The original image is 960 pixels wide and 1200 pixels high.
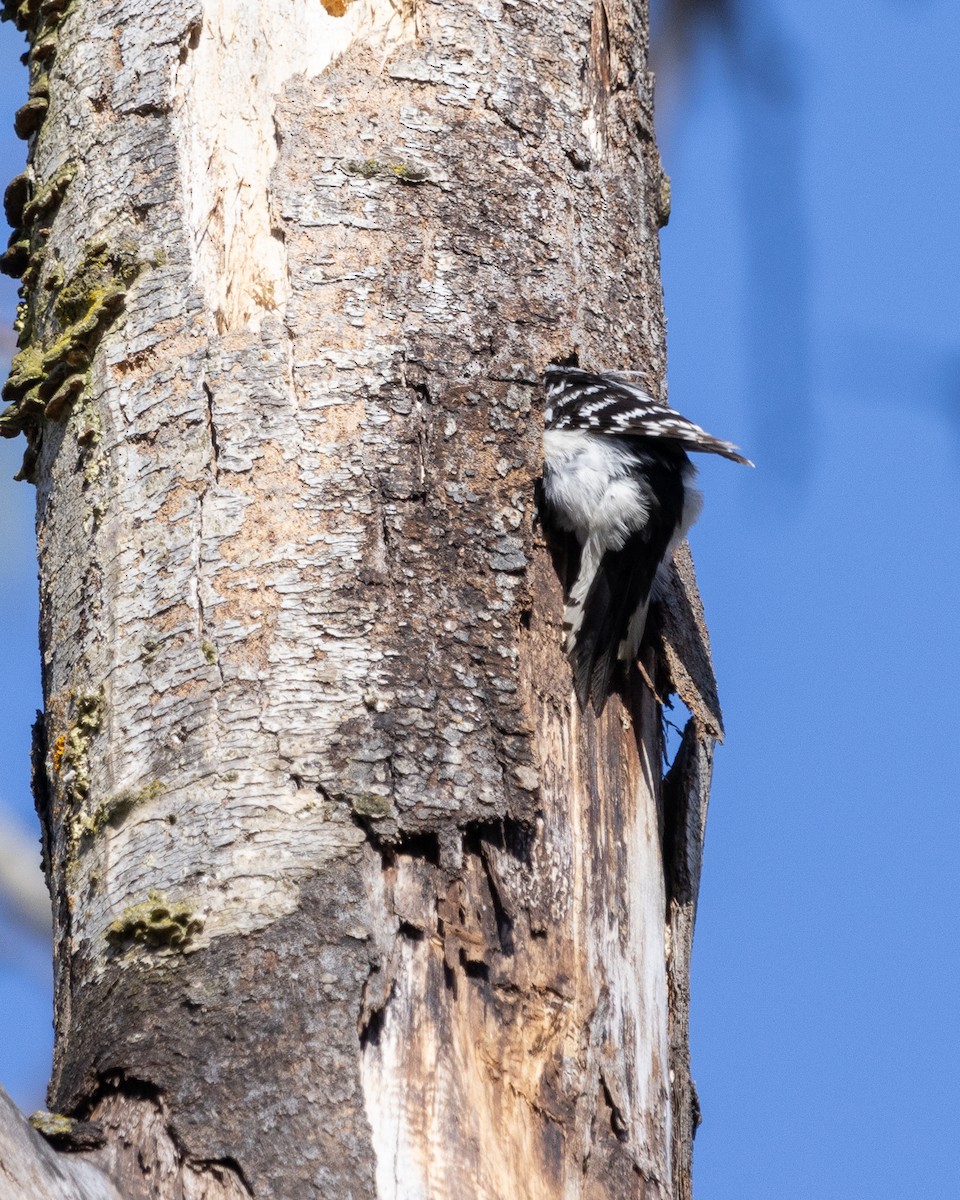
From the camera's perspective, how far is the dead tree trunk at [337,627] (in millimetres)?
2346

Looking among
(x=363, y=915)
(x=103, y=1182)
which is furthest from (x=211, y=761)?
(x=103, y=1182)

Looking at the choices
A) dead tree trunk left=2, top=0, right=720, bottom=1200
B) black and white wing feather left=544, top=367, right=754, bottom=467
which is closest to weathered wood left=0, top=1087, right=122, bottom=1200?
dead tree trunk left=2, top=0, right=720, bottom=1200

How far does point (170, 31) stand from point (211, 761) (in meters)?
1.45

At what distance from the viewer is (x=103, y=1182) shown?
2176 millimetres

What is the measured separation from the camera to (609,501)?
10.2 ft

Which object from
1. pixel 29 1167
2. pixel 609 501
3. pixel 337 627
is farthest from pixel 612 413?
pixel 29 1167

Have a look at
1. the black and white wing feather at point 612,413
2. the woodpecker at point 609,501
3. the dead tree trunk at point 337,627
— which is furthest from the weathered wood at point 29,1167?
the black and white wing feather at point 612,413

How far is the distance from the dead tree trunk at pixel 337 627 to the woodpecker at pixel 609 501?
62 millimetres

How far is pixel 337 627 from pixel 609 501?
73cm

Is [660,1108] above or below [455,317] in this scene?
below

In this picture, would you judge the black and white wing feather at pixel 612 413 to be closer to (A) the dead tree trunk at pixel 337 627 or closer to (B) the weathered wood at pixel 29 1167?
(A) the dead tree trunk at pixel 337 627

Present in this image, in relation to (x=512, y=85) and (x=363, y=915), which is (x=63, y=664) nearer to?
(x=363, y=915)

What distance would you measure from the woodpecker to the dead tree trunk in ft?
0.20

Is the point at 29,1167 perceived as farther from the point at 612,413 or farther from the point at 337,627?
the point at 612,413
